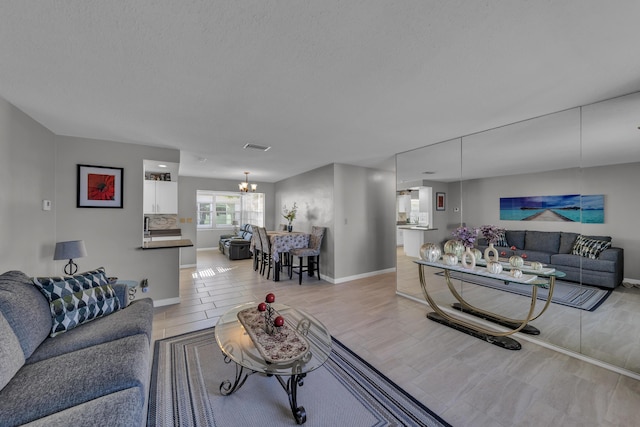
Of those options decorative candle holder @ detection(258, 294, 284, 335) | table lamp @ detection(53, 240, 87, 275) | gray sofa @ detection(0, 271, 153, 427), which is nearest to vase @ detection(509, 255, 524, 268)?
decorative candle holder @ detection(258, 294, 284, 335)

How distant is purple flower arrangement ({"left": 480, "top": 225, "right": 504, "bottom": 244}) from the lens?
2.88 meters

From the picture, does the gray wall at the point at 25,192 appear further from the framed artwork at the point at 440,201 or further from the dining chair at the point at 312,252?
the framed artwork at the point at 440,201

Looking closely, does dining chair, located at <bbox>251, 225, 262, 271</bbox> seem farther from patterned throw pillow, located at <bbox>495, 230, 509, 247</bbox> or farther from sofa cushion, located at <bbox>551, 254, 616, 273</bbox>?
sofa cushion, located at <bbox>551, 254, 616, 273</bbox>

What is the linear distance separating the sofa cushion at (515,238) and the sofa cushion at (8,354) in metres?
4.20

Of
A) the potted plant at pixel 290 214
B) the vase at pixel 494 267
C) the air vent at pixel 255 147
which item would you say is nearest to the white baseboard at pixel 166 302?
the air vent at pixel 255 147

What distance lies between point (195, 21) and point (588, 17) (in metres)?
2.07

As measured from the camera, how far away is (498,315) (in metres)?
2.98

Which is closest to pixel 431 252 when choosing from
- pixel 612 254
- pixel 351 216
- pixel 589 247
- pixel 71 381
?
pixel 589 247

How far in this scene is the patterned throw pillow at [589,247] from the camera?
233 centimetres

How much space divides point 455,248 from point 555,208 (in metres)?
1.05

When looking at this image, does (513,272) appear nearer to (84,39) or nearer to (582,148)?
(582,148)

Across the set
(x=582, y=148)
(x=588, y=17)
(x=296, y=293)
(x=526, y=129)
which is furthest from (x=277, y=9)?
(x=296, y=293)

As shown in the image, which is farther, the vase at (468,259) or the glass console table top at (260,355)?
the vase at (468,259)

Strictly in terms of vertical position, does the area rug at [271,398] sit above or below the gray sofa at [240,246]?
below
